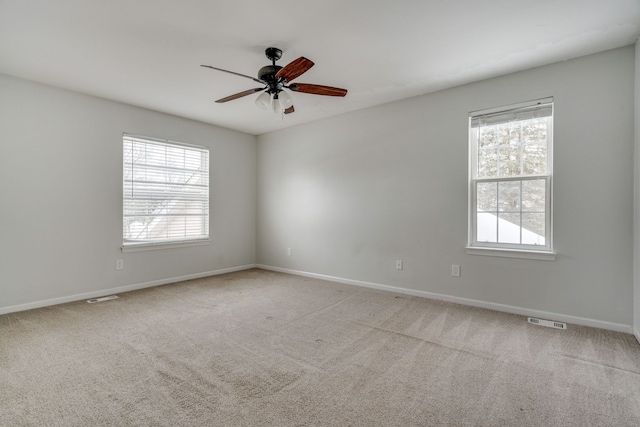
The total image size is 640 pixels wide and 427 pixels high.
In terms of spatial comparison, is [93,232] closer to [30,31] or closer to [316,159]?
[30,31]

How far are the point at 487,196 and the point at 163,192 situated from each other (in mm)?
4403

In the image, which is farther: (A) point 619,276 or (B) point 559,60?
(B) point 559,60

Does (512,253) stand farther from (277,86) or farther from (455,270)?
(277,86)

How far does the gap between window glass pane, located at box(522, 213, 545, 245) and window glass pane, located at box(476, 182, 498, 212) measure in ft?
1.02

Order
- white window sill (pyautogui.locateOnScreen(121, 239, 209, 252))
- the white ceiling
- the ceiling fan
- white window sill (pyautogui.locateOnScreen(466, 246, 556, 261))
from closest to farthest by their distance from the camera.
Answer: the white ceiling
the ceiling fan
white window sill (pyautogui.locateOnScreen(466, 246, 556, 261))
white window sill (pyautogui.locateOnScreen(121, 239, 209, 252))

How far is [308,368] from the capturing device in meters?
2.12

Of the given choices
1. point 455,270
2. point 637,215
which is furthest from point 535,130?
point 455,270

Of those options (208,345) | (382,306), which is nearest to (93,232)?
(208,345)

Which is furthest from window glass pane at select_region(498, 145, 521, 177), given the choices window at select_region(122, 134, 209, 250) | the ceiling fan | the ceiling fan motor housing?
window at select_region(122, 134, 209, 250)

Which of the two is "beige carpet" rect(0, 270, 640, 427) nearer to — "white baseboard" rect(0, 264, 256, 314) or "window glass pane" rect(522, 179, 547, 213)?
"white baseboard" rect(0, 264, 256, 314)

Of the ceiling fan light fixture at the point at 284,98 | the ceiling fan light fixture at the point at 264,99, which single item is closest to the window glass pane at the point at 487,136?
the ceiling fan light fixture at the point at 284,98

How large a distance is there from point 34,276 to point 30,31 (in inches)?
99.3

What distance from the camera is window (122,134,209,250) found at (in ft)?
13.6

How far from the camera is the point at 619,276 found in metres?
2.70
